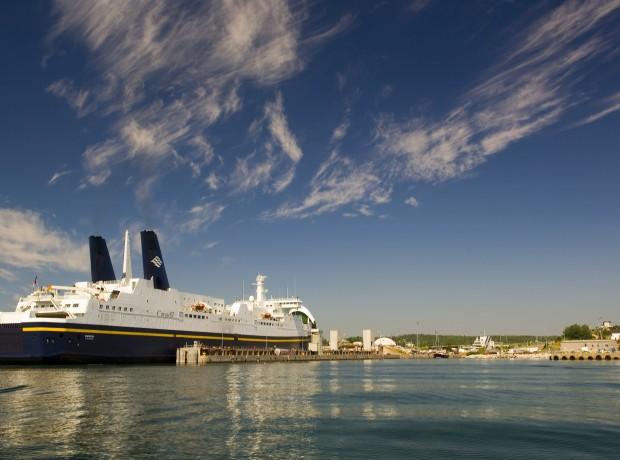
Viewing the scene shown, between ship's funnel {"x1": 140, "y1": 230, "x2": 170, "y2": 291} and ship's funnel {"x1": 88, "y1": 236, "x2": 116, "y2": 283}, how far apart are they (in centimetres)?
504

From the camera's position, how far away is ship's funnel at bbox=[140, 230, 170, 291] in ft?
→ 250

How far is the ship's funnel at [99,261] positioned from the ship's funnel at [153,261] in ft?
16.5

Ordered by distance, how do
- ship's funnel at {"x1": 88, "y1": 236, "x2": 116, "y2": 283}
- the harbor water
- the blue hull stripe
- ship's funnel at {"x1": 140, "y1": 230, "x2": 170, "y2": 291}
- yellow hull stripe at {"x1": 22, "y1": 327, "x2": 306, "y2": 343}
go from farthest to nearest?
ship's funnel at {"x1": 140, "y1": 230, "x2": 170, "y2": 291}, ship's funnel at {"x1": 88, "y1": 236, "x2": 116, "y2": 283}, yellow hull stripe at {"x1": 22, "y1": 327, "x2": 306, "y2": 343}, the blue hull stripe, the harbor water

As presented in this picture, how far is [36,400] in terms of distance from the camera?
29.6m

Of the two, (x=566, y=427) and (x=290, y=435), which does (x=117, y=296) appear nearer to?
(x=290, y=435)

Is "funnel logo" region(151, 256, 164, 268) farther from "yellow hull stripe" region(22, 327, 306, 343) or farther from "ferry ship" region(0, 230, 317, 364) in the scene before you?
"yellow hull stripe" region(22, 327, 306, 343)

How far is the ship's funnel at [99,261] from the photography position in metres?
72.0

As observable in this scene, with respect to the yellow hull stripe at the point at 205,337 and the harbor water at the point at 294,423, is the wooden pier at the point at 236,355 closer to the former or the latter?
the yellow hull stripe at the point at 205,337

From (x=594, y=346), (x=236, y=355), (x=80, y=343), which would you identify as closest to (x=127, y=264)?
(x=80, y=343)

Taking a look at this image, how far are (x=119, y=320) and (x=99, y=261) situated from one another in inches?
415

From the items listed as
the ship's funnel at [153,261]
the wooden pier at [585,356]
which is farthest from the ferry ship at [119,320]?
the wooden pier at [585,356]

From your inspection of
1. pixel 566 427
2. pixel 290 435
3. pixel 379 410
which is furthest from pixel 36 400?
pixel 566 427

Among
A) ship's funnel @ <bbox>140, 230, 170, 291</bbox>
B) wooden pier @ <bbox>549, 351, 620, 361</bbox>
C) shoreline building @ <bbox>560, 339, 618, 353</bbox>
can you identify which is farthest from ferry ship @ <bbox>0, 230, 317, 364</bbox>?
shoreline building @ <bbox>560, 339, 618, 353</bbox>

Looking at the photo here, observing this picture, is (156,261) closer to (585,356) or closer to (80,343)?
(80,343)
